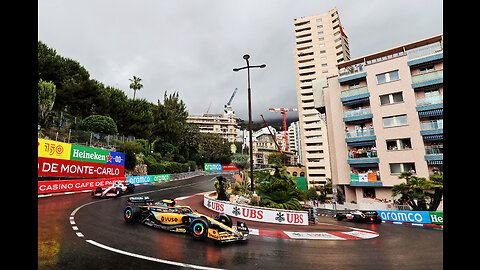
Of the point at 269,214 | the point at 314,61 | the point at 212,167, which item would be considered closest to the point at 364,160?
the point at 269,214

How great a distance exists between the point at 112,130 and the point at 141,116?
13702mm

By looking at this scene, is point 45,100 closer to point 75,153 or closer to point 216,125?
point 75,153

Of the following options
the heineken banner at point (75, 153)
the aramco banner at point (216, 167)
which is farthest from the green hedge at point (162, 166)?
the aramco banner at point (216, 167)

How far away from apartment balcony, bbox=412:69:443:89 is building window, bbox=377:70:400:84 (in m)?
1.65

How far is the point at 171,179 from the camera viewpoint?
38.8 meters

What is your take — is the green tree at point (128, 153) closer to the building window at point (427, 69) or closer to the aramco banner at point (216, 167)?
the aramco banner at point (216, 167)

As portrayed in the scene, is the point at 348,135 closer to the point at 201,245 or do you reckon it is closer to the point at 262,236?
the point at 262,236

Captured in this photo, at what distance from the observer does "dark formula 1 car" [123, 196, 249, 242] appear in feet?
25.1

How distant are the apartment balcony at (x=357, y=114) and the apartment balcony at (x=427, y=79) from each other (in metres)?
4.85

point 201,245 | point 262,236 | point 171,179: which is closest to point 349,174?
point 262,236

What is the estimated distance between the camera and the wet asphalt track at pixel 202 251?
18.9ft
